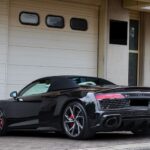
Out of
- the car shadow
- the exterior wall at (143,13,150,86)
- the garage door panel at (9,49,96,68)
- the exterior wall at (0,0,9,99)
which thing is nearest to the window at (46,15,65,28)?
the garage door panel at (9,49,96,68)

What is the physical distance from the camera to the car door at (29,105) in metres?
11.0

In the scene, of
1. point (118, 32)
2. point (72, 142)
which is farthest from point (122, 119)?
point (118, 32)

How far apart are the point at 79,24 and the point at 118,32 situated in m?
1.50

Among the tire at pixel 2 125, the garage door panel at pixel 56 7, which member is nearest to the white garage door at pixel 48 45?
the garage door panel at pixel 56 7

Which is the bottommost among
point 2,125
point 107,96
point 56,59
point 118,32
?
point 2,125

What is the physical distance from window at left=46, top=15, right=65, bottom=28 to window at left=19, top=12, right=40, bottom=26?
359 mm

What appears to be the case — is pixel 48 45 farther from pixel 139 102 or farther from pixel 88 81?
pixel 139 102

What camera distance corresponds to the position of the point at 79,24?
1705cm

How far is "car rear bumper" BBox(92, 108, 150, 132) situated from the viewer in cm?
977

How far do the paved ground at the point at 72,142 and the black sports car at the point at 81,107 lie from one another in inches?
8.1

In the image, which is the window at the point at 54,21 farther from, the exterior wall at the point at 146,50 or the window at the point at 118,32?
the exterior wall at the point at 146,50

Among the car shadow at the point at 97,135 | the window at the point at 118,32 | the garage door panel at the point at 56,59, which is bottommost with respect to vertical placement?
the car shadow at the point at 97,135

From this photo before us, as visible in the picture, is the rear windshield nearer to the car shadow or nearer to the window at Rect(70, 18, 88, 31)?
the car shadow

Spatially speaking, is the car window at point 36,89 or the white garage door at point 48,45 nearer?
the car window at point 36,89
